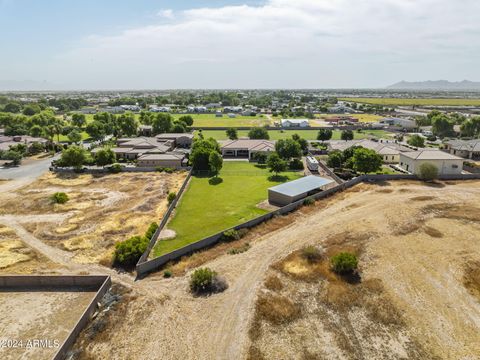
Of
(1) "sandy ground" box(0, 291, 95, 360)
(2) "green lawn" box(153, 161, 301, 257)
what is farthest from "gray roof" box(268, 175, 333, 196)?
(1) "sandy ground" box(0, 291, 95, 360)

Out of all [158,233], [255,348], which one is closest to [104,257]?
[158,233]

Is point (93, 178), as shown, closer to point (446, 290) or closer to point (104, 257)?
point (104, 257)

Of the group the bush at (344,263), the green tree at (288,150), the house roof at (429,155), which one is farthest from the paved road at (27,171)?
the house roof at (429,155)

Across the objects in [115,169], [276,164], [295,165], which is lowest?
[115,169]

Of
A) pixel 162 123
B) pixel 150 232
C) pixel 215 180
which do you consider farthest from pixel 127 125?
pixel 150 232

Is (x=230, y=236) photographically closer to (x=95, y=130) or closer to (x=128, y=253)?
(x=128, y=253)
